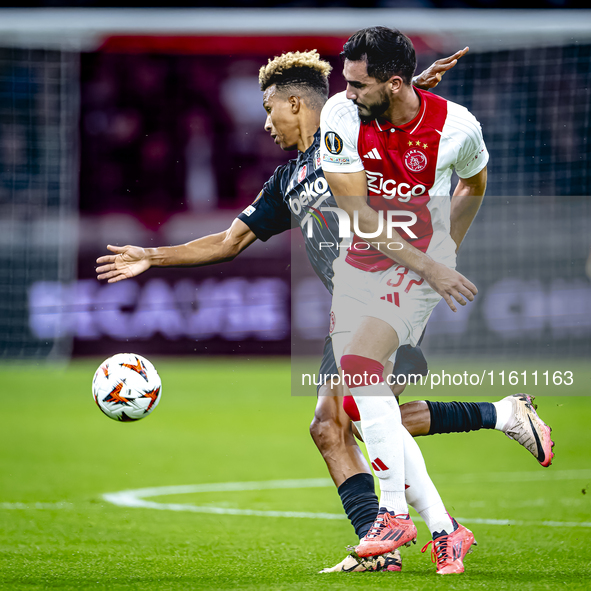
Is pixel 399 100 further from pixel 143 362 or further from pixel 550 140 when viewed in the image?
pixel 550 140

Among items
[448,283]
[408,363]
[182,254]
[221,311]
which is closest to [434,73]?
[448,283]

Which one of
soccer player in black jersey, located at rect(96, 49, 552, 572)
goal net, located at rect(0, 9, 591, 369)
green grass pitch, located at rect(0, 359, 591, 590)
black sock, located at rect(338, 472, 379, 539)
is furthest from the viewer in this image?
goal net, located at rect(0, 9, 591, 369)

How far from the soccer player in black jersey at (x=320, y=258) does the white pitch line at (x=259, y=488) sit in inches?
46.3

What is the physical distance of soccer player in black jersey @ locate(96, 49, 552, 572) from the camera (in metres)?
4.10

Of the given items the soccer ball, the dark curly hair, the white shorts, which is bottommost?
the soccer ball

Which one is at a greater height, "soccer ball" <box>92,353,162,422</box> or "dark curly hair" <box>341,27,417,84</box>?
"dark curly hair" <box>341,27,417,84</box>

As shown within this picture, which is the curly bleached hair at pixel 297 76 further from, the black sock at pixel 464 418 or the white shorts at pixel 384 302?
the black sock at pixel 464 418

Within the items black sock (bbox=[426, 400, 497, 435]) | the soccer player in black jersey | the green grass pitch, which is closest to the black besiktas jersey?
the soccer player in black jersey

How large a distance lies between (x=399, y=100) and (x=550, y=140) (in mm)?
8005

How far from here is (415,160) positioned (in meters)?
3.92

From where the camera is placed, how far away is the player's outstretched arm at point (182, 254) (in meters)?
4.45

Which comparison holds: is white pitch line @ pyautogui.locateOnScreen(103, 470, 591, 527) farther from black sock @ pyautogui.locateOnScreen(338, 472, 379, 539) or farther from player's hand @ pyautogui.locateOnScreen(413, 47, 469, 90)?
player's hand @ pyautogui.locateOnScreen(413, 47, 469, 90)

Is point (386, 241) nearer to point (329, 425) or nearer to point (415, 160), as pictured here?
point (415, 160)

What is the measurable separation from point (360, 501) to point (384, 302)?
0.89 meters
